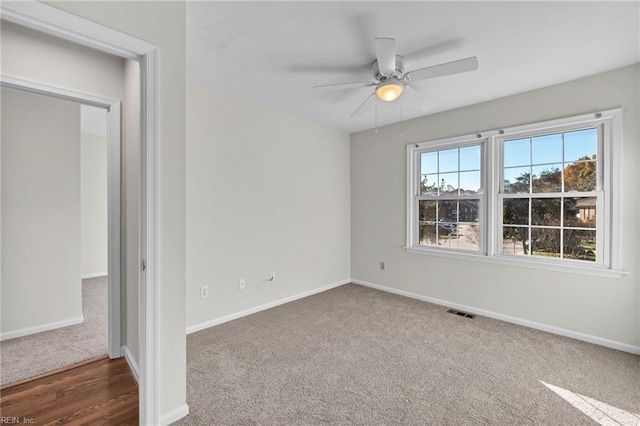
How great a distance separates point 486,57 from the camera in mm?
2338

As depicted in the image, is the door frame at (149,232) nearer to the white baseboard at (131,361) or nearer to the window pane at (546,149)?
the white baseboard at (131,361)

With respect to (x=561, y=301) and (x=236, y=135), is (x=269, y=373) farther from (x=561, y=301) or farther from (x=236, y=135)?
(x=561, y=301)

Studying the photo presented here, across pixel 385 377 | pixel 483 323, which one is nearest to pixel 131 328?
pixel 385 377

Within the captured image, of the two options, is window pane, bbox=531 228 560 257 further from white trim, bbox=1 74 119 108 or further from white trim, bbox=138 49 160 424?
white trim, bbox=1 74 119 108

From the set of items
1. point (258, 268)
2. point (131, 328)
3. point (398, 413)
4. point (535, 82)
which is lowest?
point (398, 413)

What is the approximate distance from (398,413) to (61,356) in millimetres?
2711

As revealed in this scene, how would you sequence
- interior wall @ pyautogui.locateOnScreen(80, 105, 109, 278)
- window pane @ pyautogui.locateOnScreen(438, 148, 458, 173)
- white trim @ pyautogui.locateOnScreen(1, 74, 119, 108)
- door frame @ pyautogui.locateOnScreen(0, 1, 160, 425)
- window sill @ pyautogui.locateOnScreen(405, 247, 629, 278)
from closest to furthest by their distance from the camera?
door frame @ pyautogui.locateOnScreen(0, 1, 160, 425) → white trim @ pyautogui.locateOnScreen(1, 74, 119, 108) → window sill @ pyautogui.locateOnScreen(405, 247, 629, 278) → window pane @ pyautogui.locateOnScreen(438, 148, 458, 173) → interior wall @ pyautogui.locateOnScreen(80, 105, 109, 278)

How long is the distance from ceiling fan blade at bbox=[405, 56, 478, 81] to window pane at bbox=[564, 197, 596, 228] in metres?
1.86

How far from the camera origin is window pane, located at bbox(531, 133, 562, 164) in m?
2.94

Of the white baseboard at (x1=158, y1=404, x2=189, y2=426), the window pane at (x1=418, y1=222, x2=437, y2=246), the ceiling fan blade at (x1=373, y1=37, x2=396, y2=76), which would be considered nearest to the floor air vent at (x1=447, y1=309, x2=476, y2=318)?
the window pane at (x1=418, y1=222, x2=437, y2=246)

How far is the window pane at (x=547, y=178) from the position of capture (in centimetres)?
293

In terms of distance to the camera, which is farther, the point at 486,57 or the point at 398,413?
the point at 486,57

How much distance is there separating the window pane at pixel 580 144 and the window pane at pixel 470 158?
2.68ft

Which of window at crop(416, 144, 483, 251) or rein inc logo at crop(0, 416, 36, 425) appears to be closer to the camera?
rein inc logo at crop(0, 416, 36, 425)
